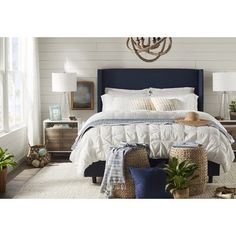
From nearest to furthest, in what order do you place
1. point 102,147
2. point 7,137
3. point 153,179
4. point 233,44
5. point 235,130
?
point 153,179
point 102,147
point 7,137
point 235,130
point 233,44

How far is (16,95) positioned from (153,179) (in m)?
1.66

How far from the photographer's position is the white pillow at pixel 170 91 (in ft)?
12.8

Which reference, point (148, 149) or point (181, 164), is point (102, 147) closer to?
point (148, 149)

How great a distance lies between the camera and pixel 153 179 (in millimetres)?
2564

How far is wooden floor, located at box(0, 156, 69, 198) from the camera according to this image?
275 centimetres

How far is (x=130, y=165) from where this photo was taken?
2666mm

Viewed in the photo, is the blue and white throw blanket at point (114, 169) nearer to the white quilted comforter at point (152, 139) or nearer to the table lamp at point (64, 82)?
the white quilted comforter at point (152, 139)

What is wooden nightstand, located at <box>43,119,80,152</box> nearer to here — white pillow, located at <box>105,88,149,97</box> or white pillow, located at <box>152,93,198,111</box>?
white pillow, located at <box>105,88,149,97</box>

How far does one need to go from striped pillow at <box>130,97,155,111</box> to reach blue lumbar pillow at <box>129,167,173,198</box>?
118 centimetres

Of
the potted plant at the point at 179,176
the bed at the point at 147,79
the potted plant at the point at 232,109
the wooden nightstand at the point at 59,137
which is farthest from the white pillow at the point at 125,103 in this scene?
the potted plant at the point at 179,176

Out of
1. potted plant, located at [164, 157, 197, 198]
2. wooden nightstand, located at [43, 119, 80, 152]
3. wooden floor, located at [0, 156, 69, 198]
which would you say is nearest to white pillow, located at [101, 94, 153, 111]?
wooden nightstand, located at [43, 119, 80, 152]

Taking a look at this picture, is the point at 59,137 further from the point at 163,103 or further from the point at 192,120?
the point at 192,120

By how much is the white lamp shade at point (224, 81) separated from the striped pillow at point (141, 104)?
0.62 metres
